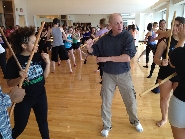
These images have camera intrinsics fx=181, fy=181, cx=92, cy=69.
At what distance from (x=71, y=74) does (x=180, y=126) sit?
12.8 ft

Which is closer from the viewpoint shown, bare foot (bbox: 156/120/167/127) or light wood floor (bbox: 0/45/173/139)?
light wood floor (bbox: 0/45/173/139)

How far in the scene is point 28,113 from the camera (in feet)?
5.39

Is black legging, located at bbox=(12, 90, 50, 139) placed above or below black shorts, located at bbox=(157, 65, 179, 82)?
below

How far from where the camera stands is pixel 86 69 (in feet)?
18.1

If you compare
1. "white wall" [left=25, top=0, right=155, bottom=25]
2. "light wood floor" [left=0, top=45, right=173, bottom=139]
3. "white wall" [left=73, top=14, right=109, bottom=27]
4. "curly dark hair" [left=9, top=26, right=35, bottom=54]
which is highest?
"white wall" [left=25, top=0, right=155, bottom=25]

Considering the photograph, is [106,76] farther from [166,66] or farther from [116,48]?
[166,66]

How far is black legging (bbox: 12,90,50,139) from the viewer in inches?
62.7

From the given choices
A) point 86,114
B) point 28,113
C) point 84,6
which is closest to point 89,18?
point 84,6

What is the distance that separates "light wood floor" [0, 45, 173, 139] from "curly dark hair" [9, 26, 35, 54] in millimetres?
1197

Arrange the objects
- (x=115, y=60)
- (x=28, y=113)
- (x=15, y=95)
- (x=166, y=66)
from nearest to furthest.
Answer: (x=15, y=95) < (x=28, y=113) < (x=115, y=60) < (x=166, y=66)

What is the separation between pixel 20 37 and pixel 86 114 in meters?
1.62

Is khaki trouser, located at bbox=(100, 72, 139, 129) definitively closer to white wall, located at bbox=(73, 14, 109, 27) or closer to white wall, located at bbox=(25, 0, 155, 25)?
white wall, located at bbox=(25, 0, 155, 25)

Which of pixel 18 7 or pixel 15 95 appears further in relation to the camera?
pixel 18 7

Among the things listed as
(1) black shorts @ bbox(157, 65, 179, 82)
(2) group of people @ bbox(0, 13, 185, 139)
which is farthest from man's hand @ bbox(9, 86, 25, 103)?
(1) black shorts @ bbox(157, 65, 179, 82)
